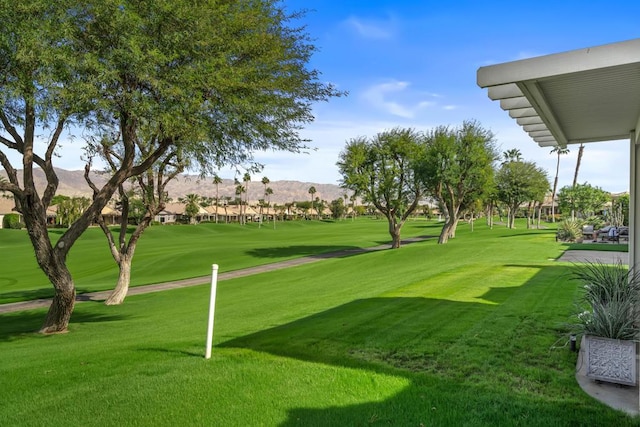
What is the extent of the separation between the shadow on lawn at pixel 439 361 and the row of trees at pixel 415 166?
29022 mm

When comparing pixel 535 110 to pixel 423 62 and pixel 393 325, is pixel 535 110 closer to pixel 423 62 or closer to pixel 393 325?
pixel 393 325

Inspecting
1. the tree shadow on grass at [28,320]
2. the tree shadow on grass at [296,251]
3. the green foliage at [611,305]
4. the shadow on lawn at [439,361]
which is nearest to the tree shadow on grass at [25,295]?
the tree shadow on grass at [28,320]

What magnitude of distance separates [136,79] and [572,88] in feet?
26.0

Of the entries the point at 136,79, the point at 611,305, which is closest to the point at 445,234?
the point at 136,79

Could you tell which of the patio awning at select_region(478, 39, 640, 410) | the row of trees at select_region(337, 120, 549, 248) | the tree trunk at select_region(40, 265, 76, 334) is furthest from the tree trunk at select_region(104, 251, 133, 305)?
the row of trees at select_region(337, 120, 549, 248)

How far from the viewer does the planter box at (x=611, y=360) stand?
4.58 meters

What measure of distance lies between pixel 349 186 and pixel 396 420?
34.3 meters

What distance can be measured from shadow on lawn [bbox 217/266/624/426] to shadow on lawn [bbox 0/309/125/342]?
850 cm

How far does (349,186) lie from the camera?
37.9m

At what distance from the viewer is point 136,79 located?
29.8ft

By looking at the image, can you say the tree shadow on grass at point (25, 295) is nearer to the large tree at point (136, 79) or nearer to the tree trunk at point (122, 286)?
the tree trunk at point (122, 286)

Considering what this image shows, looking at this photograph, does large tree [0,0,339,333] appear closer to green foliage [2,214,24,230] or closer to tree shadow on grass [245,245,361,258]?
tree shadow on grass [245,245,361,258]

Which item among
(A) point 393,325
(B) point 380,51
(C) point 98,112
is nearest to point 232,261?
(B) point 380,51

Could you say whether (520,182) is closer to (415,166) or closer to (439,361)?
(415,166)
